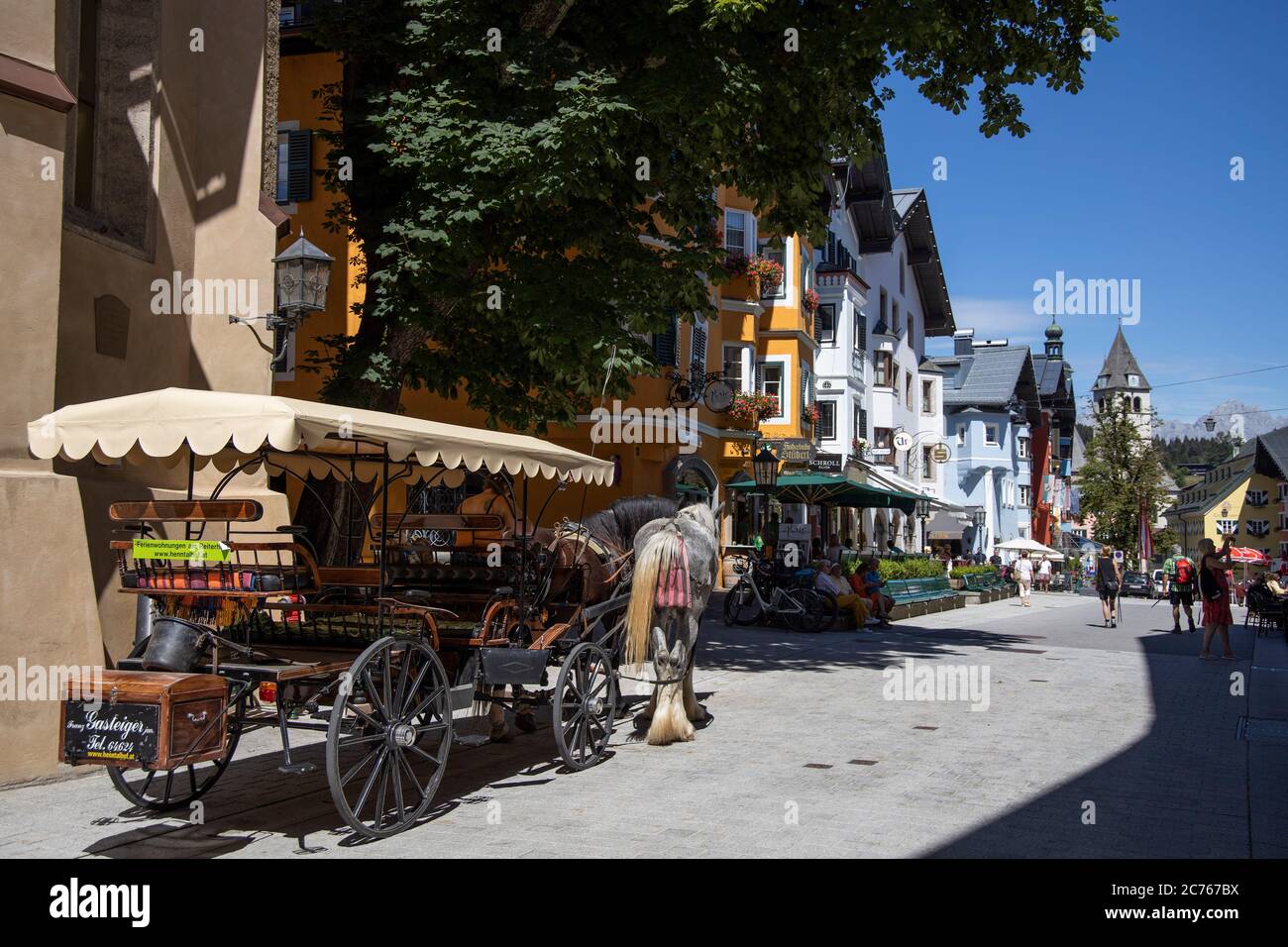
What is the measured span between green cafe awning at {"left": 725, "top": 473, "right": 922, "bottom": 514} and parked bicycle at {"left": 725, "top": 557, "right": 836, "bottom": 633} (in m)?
2.16

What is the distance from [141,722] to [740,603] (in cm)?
1750

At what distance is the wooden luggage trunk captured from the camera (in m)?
5.67

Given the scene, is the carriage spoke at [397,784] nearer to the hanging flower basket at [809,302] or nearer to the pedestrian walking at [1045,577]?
the hanging flower basket at [809,302]

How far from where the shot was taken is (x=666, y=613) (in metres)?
9.62

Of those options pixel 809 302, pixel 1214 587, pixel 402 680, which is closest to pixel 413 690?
pixel 402 680

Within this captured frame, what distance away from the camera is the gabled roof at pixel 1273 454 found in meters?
95.1

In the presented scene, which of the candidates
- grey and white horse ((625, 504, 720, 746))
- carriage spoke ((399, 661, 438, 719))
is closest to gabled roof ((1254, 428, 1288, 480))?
grey and white horse ((625, 504, 720, 746))

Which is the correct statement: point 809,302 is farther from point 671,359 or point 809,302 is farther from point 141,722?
point 141,722

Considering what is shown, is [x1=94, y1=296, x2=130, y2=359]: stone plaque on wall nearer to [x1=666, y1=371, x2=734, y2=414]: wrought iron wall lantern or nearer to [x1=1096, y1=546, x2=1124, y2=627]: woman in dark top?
[x1=666, y1=371, x2=734, y2=414]: wrought iron wall lantern

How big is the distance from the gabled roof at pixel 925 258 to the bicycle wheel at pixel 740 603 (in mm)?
31190

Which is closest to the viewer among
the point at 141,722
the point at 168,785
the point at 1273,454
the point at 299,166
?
the point at 141,722

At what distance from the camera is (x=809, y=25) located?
14141mm
